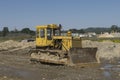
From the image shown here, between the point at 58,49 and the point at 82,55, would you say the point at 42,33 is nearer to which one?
the point at 58,49

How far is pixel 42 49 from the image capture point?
2559cm

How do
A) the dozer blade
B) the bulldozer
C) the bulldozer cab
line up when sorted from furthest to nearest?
1. the bulldozer cab
2. the bulldozer
3. the dozer blade

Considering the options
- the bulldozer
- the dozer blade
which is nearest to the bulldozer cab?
the bulldozer

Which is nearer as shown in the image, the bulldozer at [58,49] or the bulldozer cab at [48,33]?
the bulldozer at [58,49]

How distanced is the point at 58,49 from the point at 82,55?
7.71ft

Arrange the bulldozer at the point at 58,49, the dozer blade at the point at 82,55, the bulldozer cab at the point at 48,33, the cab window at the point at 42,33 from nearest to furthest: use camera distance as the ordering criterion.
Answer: the dozer blade at the point at 82,55 → the bulldozer at the point at 58,49 → the bulldozer cab at the point at 48,33 → the cab window at the point at 42,33

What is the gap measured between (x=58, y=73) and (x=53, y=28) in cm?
591

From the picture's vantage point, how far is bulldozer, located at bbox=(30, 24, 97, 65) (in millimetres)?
22828

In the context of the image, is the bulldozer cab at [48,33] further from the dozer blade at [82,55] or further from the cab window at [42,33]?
the dozer blade at [82,55]

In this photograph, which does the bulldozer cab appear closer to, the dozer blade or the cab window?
the cab window

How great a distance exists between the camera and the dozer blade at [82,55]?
Result: 2261 cm

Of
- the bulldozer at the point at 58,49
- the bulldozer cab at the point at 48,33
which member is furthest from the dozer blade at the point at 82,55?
the bulldozer cab at the point at 48,33

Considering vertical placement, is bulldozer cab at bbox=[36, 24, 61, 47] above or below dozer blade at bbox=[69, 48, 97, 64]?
above

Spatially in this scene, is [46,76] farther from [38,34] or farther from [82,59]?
[38,34]
